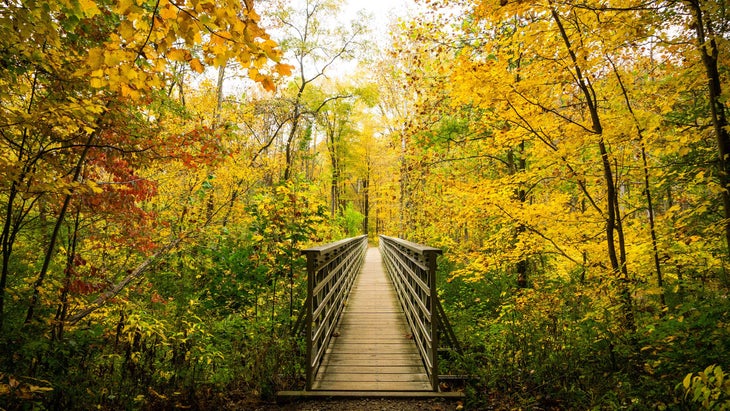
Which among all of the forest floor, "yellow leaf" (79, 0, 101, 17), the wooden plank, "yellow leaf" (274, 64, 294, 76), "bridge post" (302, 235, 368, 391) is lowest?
the forest floor

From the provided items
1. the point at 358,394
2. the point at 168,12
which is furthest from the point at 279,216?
the point at 168,12

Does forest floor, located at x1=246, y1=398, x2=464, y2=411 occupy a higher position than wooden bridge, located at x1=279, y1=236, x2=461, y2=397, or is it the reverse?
wooden bridge, located at x1=279, y1=236, x2=461, y2=397

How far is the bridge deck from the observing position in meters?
3.85

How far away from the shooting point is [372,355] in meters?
4.64

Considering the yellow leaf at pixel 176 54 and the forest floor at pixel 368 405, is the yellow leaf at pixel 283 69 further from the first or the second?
the forest floor at pixel 368 405

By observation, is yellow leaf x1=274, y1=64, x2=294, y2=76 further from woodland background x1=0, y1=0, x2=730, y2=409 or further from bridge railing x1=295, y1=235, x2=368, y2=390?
bridge railing x1=295, y1=235, x2=368, y2=390

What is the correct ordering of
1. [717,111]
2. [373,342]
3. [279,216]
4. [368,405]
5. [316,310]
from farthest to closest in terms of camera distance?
[279,216], [373,342], [316,310], [368,405], [717,111]

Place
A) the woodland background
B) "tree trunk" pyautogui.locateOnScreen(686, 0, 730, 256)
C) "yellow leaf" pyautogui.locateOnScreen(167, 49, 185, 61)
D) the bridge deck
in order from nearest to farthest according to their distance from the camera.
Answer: "yellow leaf" pyautogui.locateOnScreen(167, 49, 185, 61) < the woodland background < "tree trunk" pyautogui.locateOnScreen(686, 0, 730, 256) < the bridge deck

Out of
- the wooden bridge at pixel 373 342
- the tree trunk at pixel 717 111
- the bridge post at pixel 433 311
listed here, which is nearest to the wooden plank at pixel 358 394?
the wooden bridge at pixel 373 342

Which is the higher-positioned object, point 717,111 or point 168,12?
point 168,12

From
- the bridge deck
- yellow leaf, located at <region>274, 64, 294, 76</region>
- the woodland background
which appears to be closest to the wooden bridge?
the bridge deck

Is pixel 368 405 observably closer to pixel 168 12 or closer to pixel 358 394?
pixel 358 394

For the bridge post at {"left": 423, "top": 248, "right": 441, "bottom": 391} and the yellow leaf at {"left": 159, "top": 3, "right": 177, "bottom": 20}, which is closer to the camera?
the yellow leaf at {"left": 159, "top": 3, "right": 177, "bottom": 20}

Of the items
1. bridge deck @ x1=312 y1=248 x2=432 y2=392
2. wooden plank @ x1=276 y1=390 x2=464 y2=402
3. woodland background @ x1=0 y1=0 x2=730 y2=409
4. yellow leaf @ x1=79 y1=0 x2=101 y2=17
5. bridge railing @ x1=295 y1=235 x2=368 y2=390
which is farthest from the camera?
bridge deck @ x1=312 y1=248 x2=432 y2=392
